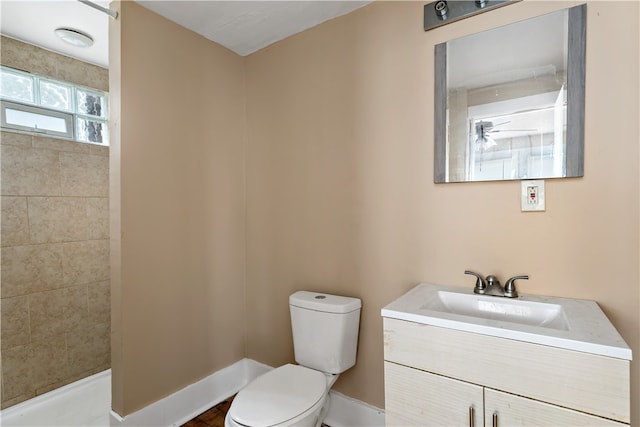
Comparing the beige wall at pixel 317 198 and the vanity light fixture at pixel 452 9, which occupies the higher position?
the vanity light fixture at pixel 452 9

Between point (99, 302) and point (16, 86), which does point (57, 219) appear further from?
point (16, 86)

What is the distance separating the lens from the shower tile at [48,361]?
6.88ft

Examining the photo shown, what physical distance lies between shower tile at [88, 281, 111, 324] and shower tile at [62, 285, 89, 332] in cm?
3

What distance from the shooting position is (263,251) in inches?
87.7

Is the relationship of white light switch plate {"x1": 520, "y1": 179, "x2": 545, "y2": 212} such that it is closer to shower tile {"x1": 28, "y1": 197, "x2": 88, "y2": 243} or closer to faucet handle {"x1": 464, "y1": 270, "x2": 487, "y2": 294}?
faucet handle {"x1": 464, "y1": 270, "x2": 487, "y2": 294}

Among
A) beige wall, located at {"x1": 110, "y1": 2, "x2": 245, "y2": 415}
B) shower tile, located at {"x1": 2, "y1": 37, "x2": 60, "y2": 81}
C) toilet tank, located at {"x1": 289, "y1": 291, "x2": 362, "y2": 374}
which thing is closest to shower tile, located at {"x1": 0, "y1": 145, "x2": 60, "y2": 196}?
shower tile, located at {"x1": 2, "y1": 37, "x2": 60, "y2": 81}

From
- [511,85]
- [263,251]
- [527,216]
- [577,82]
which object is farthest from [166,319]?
[577,82]

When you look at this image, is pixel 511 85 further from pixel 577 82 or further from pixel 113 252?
pixel 113 252

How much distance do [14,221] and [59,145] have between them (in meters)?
0.54

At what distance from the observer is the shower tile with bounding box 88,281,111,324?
236 centimetres

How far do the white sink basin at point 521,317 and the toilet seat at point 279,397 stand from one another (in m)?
0.56

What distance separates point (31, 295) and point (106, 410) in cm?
85

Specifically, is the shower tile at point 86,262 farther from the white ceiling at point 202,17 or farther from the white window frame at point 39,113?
the white ceiling at point 202,17

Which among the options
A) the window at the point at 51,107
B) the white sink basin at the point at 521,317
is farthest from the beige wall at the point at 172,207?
the white sink basin at the point at 521,317
